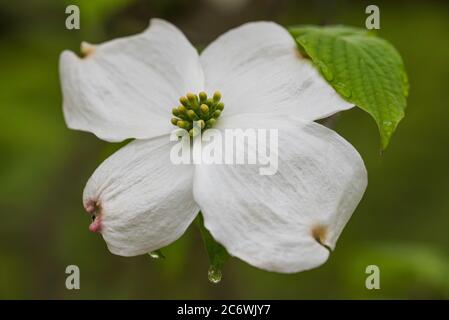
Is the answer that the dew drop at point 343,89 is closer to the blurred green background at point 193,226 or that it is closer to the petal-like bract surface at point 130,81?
the petal-like bract surface at point 130,81

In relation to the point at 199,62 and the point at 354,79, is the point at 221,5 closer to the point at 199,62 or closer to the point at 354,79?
the point at 199,62

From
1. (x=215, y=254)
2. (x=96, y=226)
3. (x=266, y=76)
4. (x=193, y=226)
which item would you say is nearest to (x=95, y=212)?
(x=96, y=226)

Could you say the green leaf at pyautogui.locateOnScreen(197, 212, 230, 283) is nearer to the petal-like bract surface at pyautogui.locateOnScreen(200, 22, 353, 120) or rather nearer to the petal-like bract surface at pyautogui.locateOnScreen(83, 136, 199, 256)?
the petal-like bract surface at pyautogui.locateOnScreen(83, 136, 199, 256)

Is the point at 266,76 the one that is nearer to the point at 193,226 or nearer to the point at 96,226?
the point at 96,226

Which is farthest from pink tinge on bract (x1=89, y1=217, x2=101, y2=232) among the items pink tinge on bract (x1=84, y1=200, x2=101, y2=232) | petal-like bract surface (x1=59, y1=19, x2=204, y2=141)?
petal-like bract surface (x1=59, y1=19, x2=204, y2=141)

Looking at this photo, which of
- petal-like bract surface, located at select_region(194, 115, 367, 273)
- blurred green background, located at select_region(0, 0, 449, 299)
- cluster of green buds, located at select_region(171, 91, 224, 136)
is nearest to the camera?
petal-like bract surface, located at select_region(194, 115, 367, 273)

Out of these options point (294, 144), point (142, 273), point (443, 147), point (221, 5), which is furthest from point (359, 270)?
point (443, 147)

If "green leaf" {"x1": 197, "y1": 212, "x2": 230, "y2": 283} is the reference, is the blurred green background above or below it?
below
